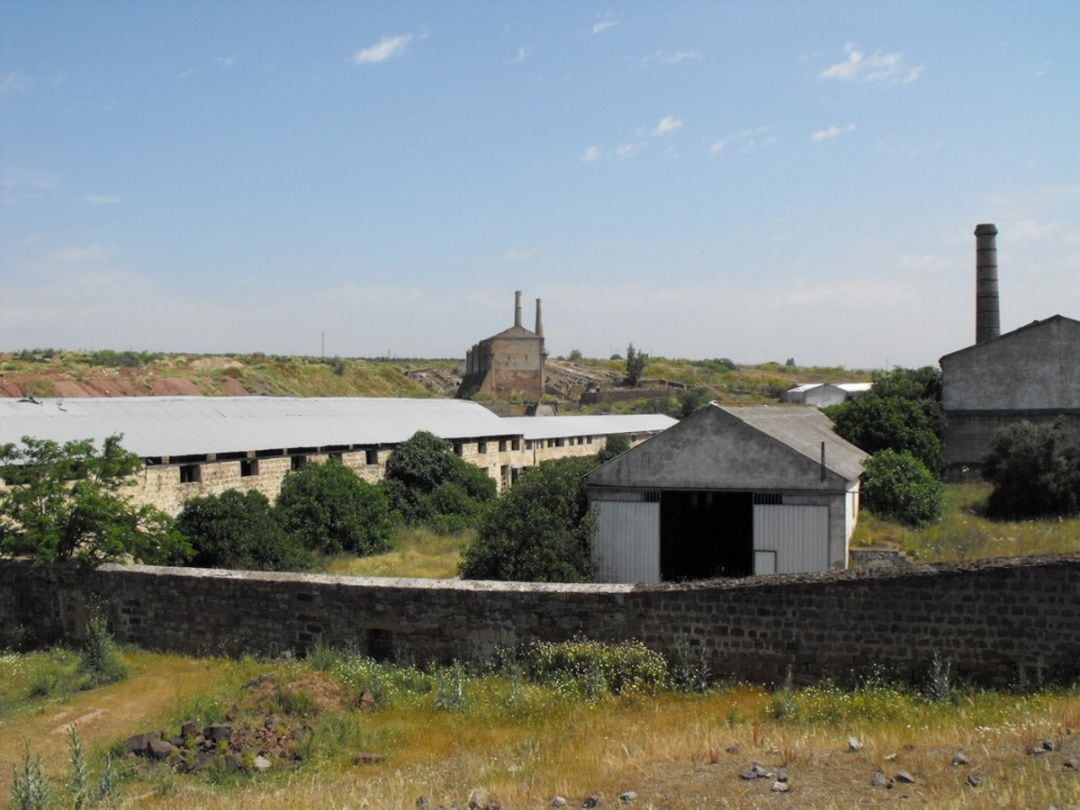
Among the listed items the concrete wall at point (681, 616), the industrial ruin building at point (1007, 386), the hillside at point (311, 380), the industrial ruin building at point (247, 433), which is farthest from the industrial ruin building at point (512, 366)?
the concrete wall at point (681, 616)

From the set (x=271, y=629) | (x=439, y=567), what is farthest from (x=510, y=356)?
(x=271, y=629)

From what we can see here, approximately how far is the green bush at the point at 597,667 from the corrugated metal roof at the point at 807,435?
6.49m

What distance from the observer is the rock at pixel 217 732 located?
758 centimetres

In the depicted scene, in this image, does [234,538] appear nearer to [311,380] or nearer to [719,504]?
[719,504]

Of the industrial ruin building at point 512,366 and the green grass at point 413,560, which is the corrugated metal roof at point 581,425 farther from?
the industrial ruin building at point 512,366

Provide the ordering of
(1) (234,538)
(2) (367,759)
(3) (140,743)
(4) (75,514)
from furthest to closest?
(1) (234,538) → (4) (75,514) → (3) (140,743) → (2) (367,759)

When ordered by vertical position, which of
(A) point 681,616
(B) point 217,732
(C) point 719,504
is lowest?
(B) point 217,732

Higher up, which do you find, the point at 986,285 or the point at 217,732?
the point at 986,285

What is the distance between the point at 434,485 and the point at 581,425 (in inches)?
653

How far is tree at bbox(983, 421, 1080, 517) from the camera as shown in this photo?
60.1ft

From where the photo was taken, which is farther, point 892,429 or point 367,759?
point 892,429

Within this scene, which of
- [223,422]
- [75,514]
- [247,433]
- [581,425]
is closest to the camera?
[75,514]

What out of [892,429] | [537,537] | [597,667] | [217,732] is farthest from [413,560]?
[892,429]

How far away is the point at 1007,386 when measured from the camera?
24078mm
